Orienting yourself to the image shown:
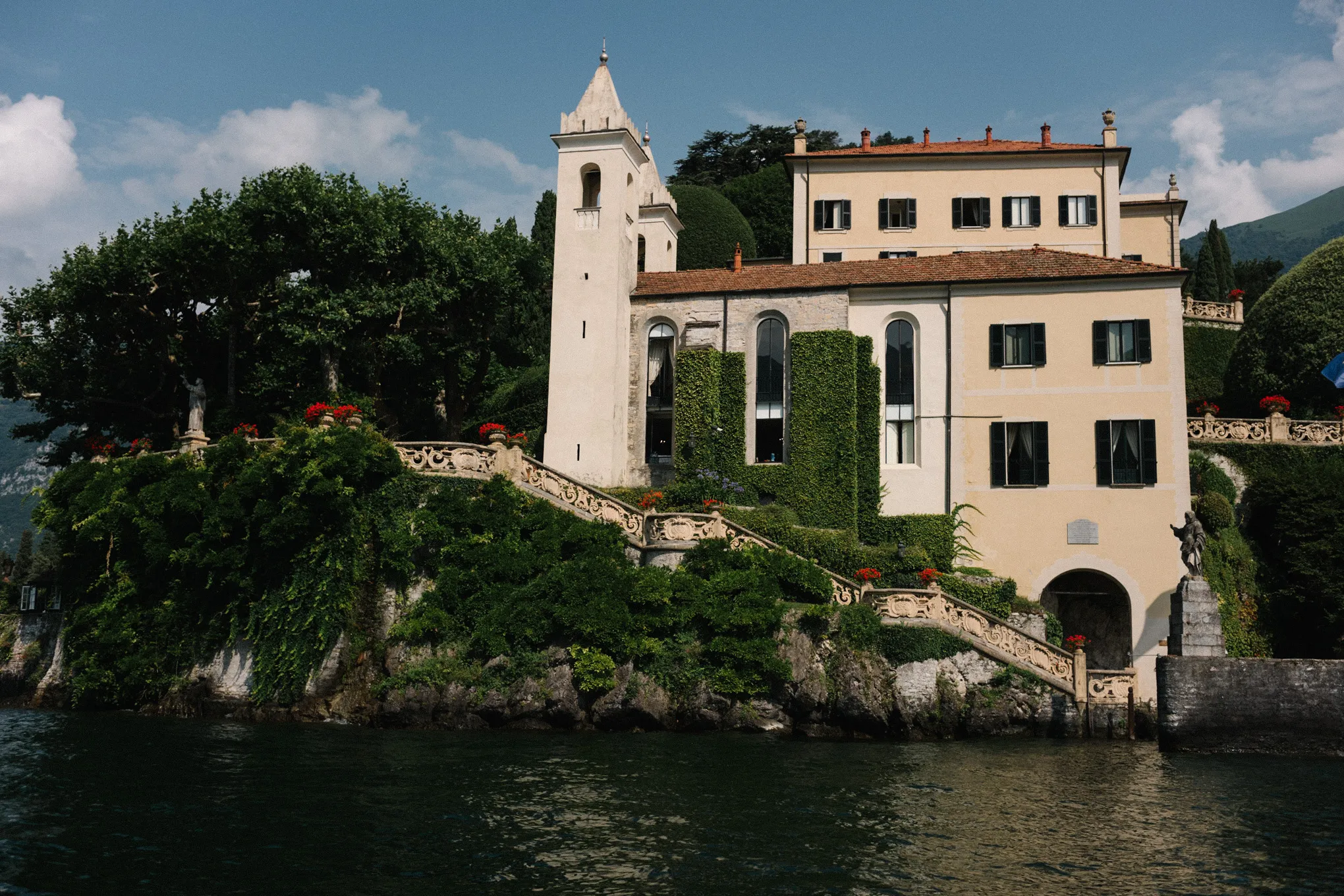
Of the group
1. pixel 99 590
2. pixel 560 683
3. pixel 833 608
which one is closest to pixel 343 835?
pixel 560 683

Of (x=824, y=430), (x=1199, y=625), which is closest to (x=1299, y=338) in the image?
(x=824, y=430)

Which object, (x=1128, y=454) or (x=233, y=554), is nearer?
(x=233, y=554)

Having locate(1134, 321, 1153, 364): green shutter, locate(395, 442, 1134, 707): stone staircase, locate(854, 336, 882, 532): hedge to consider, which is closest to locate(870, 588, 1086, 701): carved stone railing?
locate(395, 442, 1134, 707): stone staircase

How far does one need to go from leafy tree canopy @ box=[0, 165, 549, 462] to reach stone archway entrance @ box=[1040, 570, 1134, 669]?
21612 millimetres

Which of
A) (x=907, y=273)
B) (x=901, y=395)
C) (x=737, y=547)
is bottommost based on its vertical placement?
(x=737, y=547)

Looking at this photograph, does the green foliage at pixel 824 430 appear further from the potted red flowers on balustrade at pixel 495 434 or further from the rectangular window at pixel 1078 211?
the rectangular window at pixel 1078 211

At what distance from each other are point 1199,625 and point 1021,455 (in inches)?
387

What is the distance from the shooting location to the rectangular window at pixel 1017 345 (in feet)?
Result: 116

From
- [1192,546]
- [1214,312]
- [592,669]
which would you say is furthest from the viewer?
[1214,312]

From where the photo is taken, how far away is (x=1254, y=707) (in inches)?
950

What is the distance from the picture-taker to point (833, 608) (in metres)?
27.4

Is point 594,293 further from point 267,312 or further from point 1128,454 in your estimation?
point 1128,454

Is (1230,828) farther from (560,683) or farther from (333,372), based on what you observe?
(333,372)

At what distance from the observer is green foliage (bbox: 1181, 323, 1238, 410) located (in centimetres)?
4884
